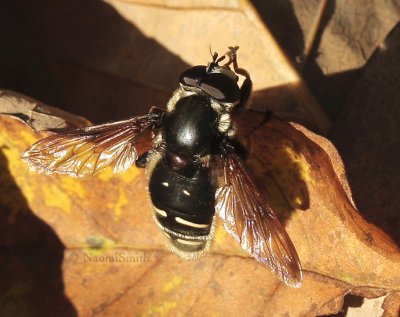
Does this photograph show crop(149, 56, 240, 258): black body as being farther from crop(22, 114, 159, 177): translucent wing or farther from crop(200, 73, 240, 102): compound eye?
crop(22, 114, 159, 177): translucent wing

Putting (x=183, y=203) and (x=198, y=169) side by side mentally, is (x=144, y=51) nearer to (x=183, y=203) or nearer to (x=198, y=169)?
(x=198, y=169)

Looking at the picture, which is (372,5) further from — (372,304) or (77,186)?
(77,186)

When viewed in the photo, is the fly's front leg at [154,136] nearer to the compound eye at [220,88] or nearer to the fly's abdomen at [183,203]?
the fly's abdomen at [183,203]

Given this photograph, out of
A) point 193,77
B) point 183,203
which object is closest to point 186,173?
point 183,203

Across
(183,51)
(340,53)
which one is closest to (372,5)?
(340,53)

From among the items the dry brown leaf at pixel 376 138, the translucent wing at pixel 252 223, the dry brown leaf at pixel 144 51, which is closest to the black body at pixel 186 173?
the translucent wing at pixel 252 223
